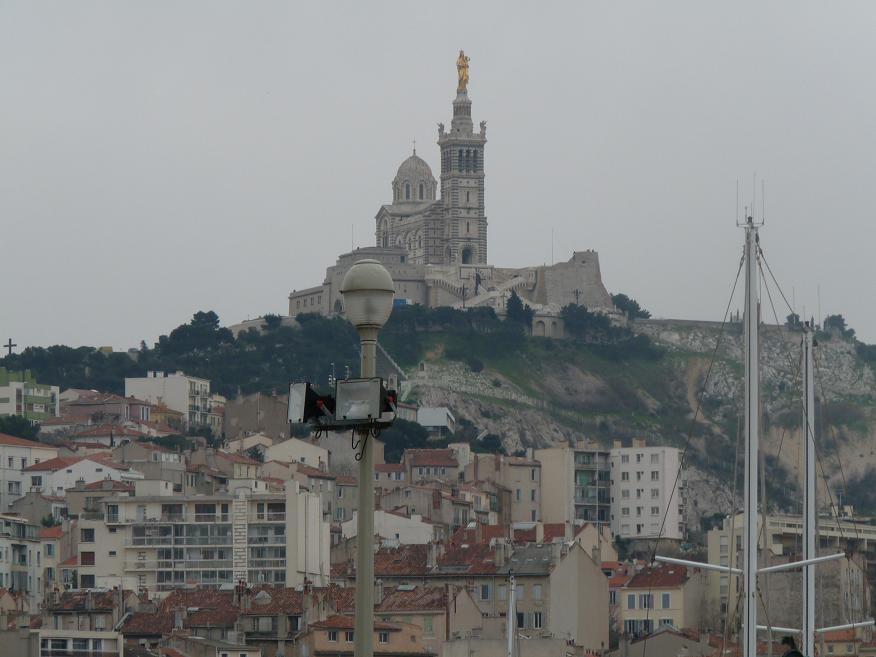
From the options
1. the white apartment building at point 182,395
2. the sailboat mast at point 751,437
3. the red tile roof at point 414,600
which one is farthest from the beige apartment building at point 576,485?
the sailboat mast at point 751,437

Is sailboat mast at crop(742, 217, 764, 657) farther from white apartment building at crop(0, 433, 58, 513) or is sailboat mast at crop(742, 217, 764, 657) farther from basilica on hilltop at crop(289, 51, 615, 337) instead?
basilica on hilltop at crop(289, 51, 615, 337)

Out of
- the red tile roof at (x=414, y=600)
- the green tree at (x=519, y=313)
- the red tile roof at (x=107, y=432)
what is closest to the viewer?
the red tile roof at (x=414, y=600)

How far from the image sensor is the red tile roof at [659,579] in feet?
289

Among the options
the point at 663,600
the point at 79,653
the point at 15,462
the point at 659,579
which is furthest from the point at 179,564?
the point at 79,653

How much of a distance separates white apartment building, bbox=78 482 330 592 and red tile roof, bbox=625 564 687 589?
39.7ft

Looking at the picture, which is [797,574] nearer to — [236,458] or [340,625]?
[340,625]

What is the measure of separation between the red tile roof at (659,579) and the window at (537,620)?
591 cm

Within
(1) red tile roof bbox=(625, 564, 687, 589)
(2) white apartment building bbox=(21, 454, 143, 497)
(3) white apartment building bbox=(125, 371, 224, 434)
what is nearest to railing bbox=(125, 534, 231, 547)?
(2) white apartment building bbox=(21, 454, 143, 497)

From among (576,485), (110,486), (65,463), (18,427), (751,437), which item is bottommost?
(751,437)

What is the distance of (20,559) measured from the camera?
9288 centimetres

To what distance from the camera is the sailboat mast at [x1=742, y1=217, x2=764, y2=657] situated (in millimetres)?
30469

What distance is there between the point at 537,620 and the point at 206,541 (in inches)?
747

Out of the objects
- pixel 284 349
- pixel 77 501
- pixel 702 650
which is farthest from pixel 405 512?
pixel 284 349

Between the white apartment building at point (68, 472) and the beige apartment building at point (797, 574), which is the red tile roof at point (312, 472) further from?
the beige apartment building at point (797, 574)
